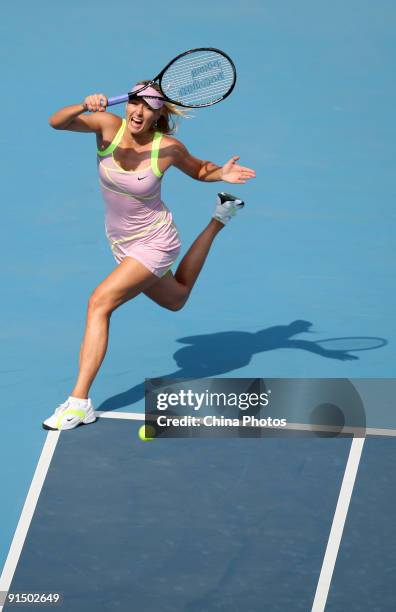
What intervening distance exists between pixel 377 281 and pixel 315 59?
489 centimetres

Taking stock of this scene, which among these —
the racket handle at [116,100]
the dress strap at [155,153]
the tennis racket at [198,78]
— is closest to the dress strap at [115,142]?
the dress strap at [155,153]

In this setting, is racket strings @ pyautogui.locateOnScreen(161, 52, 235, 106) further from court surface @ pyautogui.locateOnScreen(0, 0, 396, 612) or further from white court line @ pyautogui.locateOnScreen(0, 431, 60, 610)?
white court line @ pyautogui.locateOnScreen(0, 431, 60, 610)

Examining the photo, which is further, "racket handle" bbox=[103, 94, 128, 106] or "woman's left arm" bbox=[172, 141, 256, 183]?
"woman's left arm" bbox=[172, 141, 256, 183]

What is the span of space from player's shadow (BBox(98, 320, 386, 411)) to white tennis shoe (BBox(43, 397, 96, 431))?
0.67 metres

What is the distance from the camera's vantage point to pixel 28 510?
258 inches

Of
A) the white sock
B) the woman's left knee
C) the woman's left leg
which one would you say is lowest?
the white sock

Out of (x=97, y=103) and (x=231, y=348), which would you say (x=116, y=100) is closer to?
(x=97, y=103)

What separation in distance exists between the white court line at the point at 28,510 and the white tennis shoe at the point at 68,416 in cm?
6

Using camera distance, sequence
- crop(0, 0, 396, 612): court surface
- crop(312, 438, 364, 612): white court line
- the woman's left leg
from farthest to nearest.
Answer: the woman's left leg < crop(0, 0, 396, 612): court surface < crop(312, 438, 364, 612): white court line

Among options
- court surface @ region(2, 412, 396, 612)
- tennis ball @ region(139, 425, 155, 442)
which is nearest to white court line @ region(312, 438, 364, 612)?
court surface @ region(2, 412, 396, 612)

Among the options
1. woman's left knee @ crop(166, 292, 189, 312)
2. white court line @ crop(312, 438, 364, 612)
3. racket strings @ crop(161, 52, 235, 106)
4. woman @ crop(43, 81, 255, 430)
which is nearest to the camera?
white court line @ crop(312, 438, 364, 612)

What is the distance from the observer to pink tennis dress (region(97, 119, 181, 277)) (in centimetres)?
741

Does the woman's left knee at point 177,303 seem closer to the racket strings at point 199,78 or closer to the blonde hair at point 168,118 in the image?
the blonde hair at point 168,118

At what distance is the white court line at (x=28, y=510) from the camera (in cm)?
598
